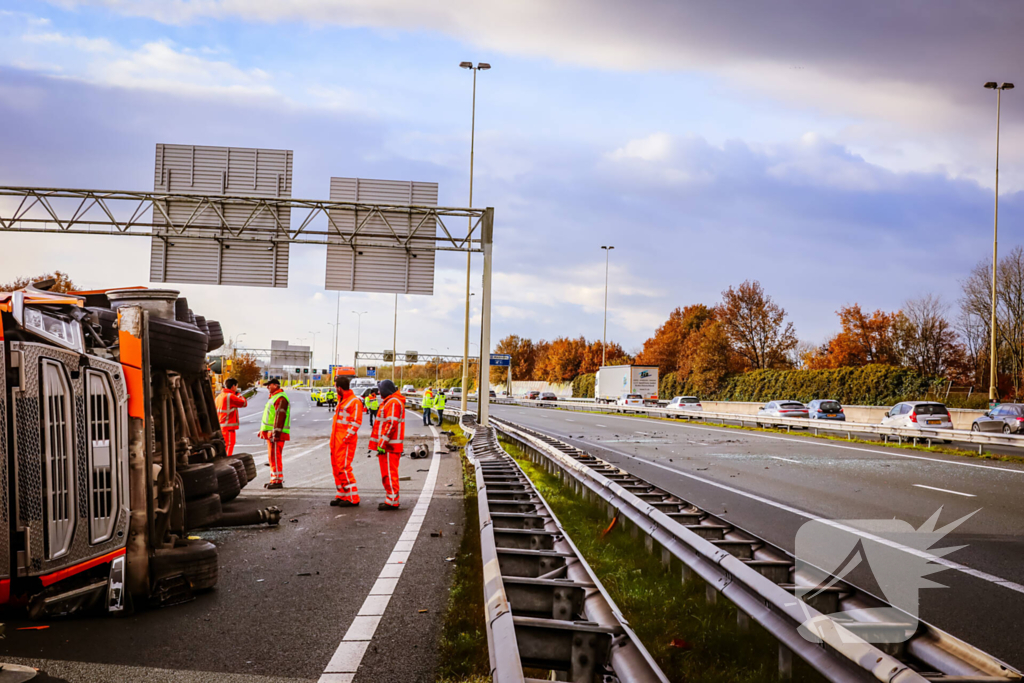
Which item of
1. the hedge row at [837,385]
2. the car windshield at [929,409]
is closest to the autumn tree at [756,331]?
the hedge row at [837,385]

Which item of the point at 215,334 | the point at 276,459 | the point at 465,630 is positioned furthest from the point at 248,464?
the point at 465,630

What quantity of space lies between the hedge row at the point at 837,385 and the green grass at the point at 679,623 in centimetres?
3773

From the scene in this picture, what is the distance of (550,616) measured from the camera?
474 centimetres

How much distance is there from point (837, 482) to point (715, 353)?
51032 mm

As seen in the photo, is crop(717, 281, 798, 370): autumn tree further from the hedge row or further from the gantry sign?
the gantry sign

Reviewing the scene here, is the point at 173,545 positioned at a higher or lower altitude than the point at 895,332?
lower

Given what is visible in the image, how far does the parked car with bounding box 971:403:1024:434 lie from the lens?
2803 cm

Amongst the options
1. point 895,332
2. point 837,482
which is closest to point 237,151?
point 837,482

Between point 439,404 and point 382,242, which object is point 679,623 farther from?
point 439,404

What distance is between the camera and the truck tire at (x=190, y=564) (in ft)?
19.4

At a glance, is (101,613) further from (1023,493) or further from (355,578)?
(1023,493)

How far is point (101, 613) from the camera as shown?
5625 millimetres

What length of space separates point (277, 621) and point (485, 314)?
17.7 m
